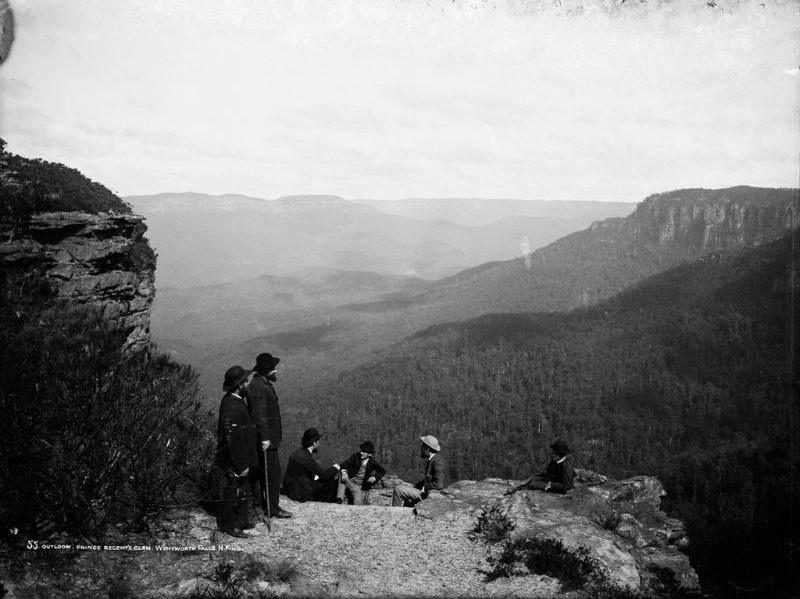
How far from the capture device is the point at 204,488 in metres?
8.94

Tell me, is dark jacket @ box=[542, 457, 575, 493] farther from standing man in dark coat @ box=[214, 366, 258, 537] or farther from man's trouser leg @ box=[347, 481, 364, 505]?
standing man in dark coat @ box=[214, 366, 258, 537]

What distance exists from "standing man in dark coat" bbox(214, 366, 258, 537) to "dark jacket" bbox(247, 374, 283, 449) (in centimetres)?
31

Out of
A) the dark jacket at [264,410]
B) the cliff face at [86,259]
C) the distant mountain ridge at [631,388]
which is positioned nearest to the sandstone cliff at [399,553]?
the dark jacket at [264,410]

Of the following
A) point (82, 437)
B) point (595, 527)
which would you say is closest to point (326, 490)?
point (595, 527)

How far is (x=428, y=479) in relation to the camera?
40.5ft

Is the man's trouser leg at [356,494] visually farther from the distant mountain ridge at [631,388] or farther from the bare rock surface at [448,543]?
the distant mountain ridge at [631,388]

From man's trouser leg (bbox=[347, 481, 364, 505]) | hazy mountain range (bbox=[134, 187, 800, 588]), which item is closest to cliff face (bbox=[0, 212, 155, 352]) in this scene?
man's trouser leg (bbox=[347, 481, 364, 505])

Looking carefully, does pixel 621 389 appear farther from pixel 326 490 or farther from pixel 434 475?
pixel 326 490

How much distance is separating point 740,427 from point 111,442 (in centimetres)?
12166

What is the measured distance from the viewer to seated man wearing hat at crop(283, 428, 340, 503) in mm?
11617

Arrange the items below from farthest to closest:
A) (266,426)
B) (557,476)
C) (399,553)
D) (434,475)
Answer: (434,475), (557,476), (266,426), (399,553)

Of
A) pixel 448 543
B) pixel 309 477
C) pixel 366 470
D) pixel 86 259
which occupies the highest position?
pixel 86 259

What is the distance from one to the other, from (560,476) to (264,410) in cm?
679

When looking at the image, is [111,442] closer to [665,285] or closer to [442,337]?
[442,337]
